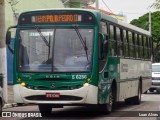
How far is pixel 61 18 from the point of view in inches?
649

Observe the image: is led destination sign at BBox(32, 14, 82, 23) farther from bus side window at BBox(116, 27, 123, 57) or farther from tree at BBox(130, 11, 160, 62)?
tree at BBox(130, 11, 160, 62)

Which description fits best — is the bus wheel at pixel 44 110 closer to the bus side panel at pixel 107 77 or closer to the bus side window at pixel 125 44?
the bus side panel at pixel 107 77

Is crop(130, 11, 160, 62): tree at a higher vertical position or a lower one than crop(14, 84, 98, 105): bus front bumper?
higher

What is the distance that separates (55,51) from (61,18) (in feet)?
3.40

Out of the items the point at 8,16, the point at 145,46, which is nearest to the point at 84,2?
the point at 8,16

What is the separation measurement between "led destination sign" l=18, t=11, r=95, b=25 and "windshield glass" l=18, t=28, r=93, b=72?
0.28 meters

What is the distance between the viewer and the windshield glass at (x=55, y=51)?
16031 mm

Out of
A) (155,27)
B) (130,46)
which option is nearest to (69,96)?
(130,46)

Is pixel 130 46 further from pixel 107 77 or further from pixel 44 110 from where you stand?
pixel 44 110

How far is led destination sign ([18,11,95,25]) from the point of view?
53.9 feet

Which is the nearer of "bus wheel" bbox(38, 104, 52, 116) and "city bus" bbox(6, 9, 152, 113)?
"city bus" bbox(6, 9, 152, 113)

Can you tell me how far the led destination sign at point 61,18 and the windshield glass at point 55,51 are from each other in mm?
277

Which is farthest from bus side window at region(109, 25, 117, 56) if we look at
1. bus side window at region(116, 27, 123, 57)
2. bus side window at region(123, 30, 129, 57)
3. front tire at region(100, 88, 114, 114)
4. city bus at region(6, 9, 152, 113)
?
bus side window at region(123, 30, 129, 57)

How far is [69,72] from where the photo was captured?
15906 millimetres
